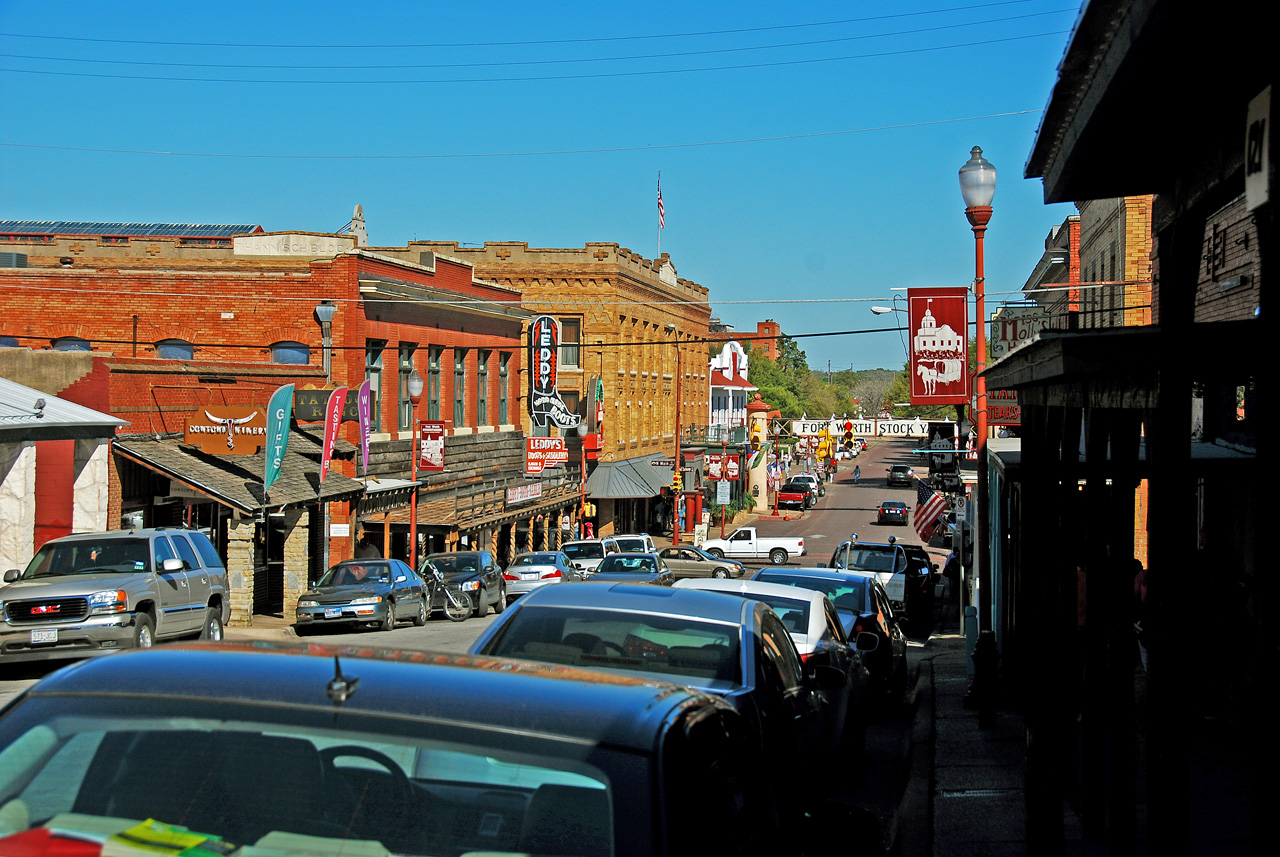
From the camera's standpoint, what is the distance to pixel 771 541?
150 feet

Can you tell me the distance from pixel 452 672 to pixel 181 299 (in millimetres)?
32417

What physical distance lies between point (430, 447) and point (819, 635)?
990 inches

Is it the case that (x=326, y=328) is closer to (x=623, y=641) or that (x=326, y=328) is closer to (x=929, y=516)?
(x=929, y=516)

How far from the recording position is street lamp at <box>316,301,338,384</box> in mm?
29875

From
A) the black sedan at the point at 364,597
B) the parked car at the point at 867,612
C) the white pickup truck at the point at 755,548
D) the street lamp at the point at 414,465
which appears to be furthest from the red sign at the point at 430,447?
the parked car at the point at 867,612

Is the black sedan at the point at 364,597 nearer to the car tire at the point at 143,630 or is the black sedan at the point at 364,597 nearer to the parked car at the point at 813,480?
the car tire at the point at 143,630

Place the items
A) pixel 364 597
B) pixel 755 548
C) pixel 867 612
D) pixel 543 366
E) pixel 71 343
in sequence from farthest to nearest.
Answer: pixel 755 548
pixel 543 366
pixel 71 343
pixel 364 597
pixel 867 612

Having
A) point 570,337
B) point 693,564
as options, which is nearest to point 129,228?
point 570,337

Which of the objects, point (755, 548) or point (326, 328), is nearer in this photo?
point (326, 328)

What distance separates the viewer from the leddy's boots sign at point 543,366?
138ft

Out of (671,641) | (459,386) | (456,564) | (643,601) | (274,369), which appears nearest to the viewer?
(671,641)

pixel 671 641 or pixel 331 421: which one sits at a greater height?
pixel 331 421

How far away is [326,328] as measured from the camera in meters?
31.2

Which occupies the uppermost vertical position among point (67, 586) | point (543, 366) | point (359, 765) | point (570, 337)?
point (570, 337)
